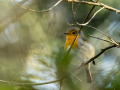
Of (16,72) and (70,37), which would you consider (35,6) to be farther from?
(16,72)

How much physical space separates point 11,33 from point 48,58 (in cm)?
171

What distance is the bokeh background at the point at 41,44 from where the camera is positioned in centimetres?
77

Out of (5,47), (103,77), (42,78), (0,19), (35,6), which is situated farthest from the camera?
(35,6)

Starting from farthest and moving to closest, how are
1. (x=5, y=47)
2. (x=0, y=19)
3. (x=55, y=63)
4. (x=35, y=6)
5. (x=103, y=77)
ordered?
1. (x=35, y=6)
2. (x=0, y=19)
3. (x=5, y=47)
4. (x=103, y=77)
5. (x=55, y=63)

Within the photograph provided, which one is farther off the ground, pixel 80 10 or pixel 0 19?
pixel 80 10

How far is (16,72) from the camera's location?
98cm

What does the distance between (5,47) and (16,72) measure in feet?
5.49

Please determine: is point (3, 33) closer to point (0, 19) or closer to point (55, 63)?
point (0, 19)

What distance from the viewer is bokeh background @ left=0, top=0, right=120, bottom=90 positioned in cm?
77

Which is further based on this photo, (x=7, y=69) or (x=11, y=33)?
(x=11, y=33)

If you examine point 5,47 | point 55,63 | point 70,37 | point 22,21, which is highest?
point 22,21

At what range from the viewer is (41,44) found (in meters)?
1.01

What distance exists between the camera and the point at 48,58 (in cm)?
70

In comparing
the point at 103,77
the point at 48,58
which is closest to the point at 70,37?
the point at 103,77
